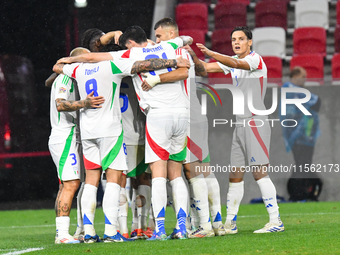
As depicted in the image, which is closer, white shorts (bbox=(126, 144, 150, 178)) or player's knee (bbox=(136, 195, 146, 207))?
white shorts (bbox=(126, 144, 150, 178))

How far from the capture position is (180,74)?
4355mm

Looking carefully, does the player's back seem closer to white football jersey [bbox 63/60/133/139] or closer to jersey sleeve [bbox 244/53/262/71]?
white football jersey [bbox 63/60/133/139]

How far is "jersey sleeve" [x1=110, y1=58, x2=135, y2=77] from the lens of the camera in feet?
14.3

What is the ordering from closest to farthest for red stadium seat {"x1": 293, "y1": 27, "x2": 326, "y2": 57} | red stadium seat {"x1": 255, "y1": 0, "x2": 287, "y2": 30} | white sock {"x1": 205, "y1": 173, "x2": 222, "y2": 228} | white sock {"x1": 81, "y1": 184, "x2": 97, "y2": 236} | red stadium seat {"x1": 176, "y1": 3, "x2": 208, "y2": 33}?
white sock {"x1": 81, "y1": 184, "x2": 97, "y2": 236} → white sock {"x1": 205, "y1": 173, "x2": 222, "y2": 228} → red stadium seat {"x1": 293, "y1": 27, "x2": 326, "y2": 57} → red stadium seat {"x1": 255, "y1": 0, "x2": 287, "y2": 30} → red stadium seat {"x1": 176, "y1": 3, "x2": 208, "y2": 33}

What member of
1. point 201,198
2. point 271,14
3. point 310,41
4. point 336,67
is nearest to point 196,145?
point 201,198

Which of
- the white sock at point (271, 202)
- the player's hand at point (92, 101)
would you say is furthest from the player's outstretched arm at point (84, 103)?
the white sock at point (271, 202)

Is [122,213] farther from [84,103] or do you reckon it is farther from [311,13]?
[311,13]

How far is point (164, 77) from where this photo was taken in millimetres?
4348

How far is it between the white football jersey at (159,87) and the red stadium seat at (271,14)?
7.10m

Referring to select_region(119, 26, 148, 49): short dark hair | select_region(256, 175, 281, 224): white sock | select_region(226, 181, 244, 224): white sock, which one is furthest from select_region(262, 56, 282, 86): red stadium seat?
select_region(119, 26, 148, 49): short dark hair

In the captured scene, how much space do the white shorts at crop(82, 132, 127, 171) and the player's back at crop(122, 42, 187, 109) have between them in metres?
0.41

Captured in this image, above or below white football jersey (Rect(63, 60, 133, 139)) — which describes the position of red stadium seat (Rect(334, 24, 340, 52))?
above

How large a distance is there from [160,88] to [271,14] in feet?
24.2

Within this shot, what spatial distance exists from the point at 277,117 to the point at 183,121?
4496mm
